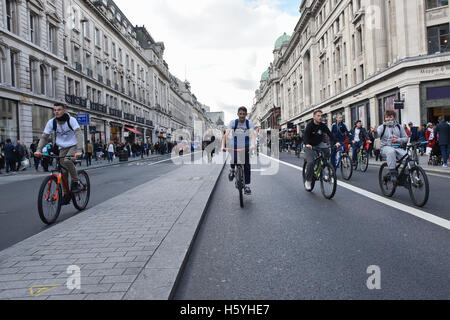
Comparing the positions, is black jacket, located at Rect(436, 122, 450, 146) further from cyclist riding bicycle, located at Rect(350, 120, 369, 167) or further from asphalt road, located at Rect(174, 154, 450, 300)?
asphalt road, located at Rect(174, 154, 450, 300)

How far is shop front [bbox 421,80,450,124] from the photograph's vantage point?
23.5 metres

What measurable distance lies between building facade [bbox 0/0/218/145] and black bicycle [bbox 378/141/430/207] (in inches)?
836

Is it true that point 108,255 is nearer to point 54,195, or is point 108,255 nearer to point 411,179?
point 54,195

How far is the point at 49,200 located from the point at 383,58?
28.9 m

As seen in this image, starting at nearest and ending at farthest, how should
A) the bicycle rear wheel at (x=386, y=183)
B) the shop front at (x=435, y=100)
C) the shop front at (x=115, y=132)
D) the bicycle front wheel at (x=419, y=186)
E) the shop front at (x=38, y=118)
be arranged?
the bicycle front wheel at (x=419, y=186) < the bicycle rear wheel at (x=386, y=183) < the shop front at (x=435, y=100) < the shop front at (x=38, y=118) < the shop front at (x=115, y=132)

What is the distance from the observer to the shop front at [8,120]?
2277cm

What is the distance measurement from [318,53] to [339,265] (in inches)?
1920

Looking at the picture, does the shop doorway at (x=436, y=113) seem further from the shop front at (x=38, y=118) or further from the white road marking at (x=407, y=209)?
the shop front at (x=38, y=118)

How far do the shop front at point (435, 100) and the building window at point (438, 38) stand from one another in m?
2.33

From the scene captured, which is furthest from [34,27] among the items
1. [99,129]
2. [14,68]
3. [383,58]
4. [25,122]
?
[383,58]

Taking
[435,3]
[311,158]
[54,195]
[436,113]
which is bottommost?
[54,195]

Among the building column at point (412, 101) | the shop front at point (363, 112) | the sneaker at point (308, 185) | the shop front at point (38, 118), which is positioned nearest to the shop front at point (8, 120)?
the shop front at point (38, 118)

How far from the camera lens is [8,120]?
2334 cm

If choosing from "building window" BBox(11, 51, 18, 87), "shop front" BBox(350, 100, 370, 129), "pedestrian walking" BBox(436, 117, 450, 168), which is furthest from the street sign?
"shop front" BBox(350, 100, 370, 129)
